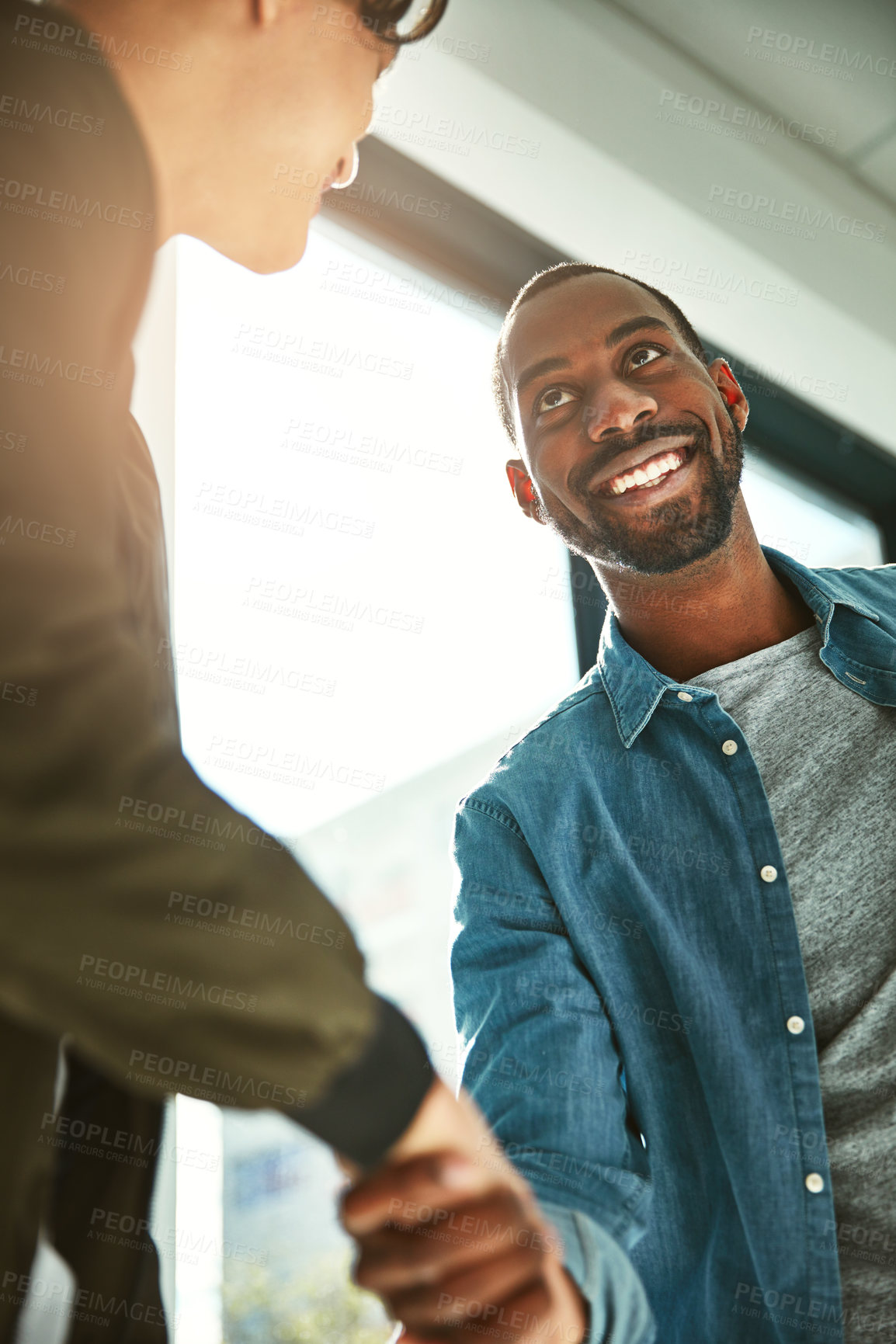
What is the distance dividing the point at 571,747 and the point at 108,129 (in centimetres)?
88

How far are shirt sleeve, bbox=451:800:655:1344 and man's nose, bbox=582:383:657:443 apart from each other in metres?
0.59

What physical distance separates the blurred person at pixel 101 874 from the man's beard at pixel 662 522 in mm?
870

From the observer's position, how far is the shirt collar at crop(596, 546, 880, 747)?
4.12 ft

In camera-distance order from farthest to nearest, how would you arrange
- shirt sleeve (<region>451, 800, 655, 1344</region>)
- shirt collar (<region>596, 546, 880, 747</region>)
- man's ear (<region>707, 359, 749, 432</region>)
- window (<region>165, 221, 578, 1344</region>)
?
man's ear (<region>707, 359, 749, 432</region>) → window (<region>165, 221, 578, 1344</region>) → shirt collar (<region>596, 546, 880, 747</region>) → shirt sleeve (<region>451, 800, 655, 1344</region>)

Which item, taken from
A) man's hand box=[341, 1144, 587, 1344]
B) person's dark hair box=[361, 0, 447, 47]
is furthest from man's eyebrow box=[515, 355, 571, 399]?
man's hand box=[341, 1144, 587, 1344]

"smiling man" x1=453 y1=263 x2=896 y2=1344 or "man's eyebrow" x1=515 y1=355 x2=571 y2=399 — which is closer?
"smiling man" x1=453 y1=263 x2=896 y2=1344

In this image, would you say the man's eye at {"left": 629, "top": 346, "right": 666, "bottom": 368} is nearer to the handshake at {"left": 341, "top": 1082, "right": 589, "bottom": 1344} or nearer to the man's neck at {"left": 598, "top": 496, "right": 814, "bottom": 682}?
the man's neck at {"left": 598, "top": 496, "right": 814, "bottom": 682}

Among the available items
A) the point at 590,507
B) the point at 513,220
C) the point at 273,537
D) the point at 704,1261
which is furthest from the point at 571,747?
the point at 513,220

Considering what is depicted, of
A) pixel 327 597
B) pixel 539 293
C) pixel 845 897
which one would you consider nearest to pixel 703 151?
pixel 539 293

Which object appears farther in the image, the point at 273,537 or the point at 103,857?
the point at 273,537

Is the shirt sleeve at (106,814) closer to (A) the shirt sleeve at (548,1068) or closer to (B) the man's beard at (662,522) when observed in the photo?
(A) the shirt sleeve at (548,1068)

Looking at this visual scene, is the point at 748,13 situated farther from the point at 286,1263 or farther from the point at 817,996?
the point at 286,1263

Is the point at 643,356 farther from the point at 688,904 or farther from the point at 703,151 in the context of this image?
the point at 703,151

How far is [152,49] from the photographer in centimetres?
77
